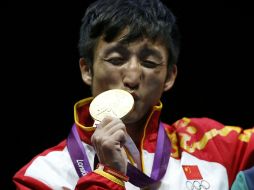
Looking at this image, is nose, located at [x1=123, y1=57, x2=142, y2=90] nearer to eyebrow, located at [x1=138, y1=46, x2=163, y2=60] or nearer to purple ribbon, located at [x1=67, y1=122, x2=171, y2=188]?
eyebrow, located at [x1=138, y1=46, x2=163, y2=60]

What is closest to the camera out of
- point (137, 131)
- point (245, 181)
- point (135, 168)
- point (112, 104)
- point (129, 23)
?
point (245, 181)

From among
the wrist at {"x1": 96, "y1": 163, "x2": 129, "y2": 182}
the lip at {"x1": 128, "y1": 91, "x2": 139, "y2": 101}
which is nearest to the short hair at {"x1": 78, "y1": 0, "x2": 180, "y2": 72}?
the lip at {"x1": 128, "y1": 91, "x2": 139, "y2": 101}

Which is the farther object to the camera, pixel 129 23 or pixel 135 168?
pixel 129 23

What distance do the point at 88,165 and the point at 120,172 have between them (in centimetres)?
28

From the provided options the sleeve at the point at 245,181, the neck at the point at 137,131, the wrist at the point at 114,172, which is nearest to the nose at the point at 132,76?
the neck at the point at 137,131

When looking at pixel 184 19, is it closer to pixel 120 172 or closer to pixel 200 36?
pixel 200 36

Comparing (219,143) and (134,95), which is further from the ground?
(134,95)

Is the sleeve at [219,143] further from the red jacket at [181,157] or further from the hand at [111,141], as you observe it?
the hand at [111,141]

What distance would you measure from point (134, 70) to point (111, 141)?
41cm

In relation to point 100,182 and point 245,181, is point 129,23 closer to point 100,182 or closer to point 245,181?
point 100,182

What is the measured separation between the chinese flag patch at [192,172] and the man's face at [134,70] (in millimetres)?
318

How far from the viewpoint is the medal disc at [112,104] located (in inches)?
119

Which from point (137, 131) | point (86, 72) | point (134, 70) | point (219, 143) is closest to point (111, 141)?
point (134, 70)

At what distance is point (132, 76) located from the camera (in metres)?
3.18
